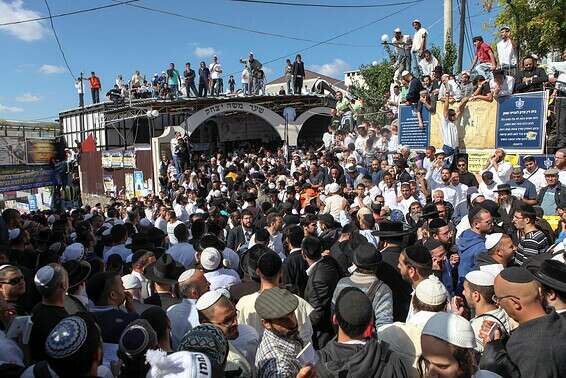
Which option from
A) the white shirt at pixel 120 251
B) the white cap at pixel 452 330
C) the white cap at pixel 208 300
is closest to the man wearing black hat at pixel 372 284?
the white cap at pixel 208 300

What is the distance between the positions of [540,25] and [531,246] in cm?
1644

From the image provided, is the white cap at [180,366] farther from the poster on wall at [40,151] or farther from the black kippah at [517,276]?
the poster on wall at [40,151]

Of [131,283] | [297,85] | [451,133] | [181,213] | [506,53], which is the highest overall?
[297,85]

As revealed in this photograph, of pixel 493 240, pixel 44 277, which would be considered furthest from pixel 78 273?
pixel 493 240

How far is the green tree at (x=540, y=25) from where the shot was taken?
17.5m

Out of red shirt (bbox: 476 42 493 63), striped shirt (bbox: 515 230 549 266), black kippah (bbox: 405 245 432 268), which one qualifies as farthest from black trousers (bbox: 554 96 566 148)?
black kippah (bbox: 405 245 432 268)

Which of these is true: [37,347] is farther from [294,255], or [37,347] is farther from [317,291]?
[294,255]

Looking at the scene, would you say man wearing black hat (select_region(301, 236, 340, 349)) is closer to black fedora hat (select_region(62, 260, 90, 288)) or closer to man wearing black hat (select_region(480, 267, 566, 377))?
man wearing black hat (select_region(480, 267, 566, 377))

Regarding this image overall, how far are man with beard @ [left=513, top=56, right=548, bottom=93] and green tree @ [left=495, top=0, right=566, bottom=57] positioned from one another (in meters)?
7.75

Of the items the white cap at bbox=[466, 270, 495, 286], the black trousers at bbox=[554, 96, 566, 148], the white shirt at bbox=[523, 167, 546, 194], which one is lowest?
the white cap at bbox=[466, 270, 495, 286]

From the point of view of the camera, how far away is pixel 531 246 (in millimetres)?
4859

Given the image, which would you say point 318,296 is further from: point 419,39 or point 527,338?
point 419,39

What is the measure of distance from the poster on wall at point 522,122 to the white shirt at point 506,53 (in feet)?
5.91

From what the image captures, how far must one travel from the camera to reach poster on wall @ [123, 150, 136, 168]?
22266 mm
